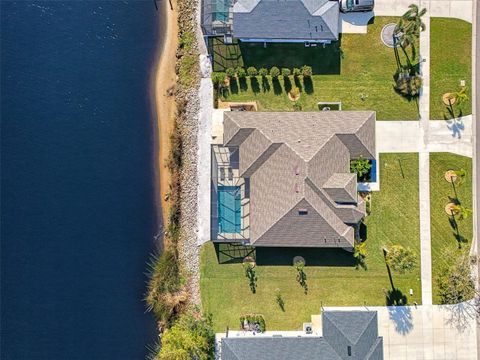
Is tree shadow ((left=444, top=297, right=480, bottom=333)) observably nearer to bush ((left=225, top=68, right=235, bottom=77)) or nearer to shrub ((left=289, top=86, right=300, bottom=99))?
shrub ((left=289, top=86, right=300, bottom=99))

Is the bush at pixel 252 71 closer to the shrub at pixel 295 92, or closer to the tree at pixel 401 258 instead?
the shrub at pixel 295 92

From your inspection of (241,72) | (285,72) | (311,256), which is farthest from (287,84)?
(311,256)

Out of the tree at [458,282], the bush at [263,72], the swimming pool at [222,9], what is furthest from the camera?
the bush at [263,72]

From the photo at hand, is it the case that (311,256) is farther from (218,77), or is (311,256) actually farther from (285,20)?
(285,20)

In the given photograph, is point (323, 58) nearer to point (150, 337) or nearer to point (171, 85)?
point (171, 85)

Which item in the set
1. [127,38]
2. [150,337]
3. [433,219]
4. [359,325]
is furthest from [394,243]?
[127,38]

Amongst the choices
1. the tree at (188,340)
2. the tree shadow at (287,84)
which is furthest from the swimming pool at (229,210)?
the tree shadow at (287,84)
